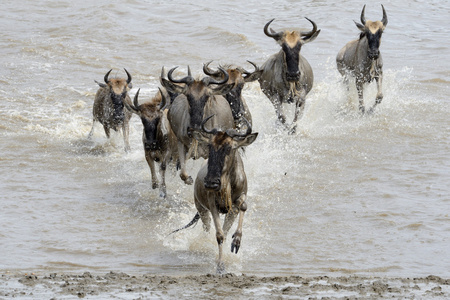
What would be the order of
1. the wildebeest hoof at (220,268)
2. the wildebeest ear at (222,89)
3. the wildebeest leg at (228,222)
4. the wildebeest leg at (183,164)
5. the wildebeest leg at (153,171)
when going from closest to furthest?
Answer: the wildebeest hoof at (220,268)
the wildebeest leg at (228,222)
the wildebeest ear at (222,89)
the wildebeest leg at (183,164)
the wildebeest leg at (153,171)

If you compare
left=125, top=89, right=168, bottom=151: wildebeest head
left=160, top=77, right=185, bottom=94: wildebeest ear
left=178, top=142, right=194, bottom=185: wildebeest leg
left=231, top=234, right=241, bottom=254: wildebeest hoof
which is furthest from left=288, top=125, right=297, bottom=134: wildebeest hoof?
left=231, top=234, right=241, bottom=254: wildebeest hoof

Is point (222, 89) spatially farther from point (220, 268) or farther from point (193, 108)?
point (220, 268)

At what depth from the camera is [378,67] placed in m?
16.4

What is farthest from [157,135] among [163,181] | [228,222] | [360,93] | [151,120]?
[360,93]

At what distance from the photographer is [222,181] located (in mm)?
8453

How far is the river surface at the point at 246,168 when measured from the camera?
9227 mm

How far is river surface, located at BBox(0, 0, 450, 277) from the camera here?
9227 millimetres

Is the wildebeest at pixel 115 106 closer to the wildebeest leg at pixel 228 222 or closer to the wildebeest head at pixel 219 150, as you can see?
the wildebeest leg at pixel 228 222

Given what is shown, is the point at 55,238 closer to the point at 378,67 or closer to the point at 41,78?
the point at 378,67

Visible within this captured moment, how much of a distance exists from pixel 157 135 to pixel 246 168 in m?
1.57

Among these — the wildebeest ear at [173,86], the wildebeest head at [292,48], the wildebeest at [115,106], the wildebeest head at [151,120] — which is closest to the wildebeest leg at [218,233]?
the wildebeest ear at [173,86]

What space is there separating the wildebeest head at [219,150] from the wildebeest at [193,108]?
6.51 feet

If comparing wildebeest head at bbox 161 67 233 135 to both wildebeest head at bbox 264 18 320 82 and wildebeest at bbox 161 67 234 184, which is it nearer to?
wildebeest at bbox 161 67 234 184

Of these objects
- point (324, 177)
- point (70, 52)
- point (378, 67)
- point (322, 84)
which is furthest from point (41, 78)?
point (324, 177)
